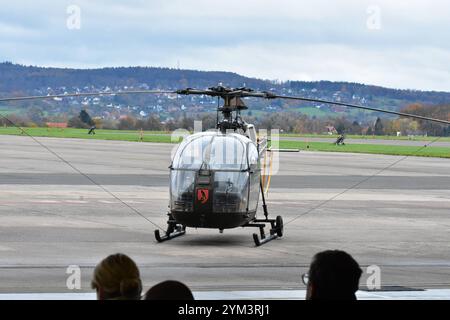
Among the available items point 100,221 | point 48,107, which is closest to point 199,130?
point 100,221

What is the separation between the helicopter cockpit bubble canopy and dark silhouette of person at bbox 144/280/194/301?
45.8 feet

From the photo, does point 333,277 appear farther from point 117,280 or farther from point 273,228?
point 273,228

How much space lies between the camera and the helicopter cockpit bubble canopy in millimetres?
19062

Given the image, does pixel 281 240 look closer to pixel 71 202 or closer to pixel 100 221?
pixel 100 221

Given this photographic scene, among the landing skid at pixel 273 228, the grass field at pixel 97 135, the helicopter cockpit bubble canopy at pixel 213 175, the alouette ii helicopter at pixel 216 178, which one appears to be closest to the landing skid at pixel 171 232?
the alouette ii helicopter at pixel 216 178

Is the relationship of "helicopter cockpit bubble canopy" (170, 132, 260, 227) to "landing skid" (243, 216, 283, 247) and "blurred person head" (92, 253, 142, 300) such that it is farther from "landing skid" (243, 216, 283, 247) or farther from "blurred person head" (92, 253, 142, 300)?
"blurred person head" (92, 253, 142, 300)

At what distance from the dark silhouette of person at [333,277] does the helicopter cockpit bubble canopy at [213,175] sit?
13788 mm

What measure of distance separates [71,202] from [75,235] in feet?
29.0

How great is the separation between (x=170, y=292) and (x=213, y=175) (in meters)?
14.2

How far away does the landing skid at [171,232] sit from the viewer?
20062 mm

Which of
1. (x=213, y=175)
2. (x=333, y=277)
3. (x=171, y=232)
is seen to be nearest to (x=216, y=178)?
(x=213, y=175)

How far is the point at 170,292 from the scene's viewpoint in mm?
4977

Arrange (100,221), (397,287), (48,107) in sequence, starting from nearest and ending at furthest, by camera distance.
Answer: (397,287) < (100,221) < (48,107)

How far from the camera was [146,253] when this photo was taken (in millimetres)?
18203
